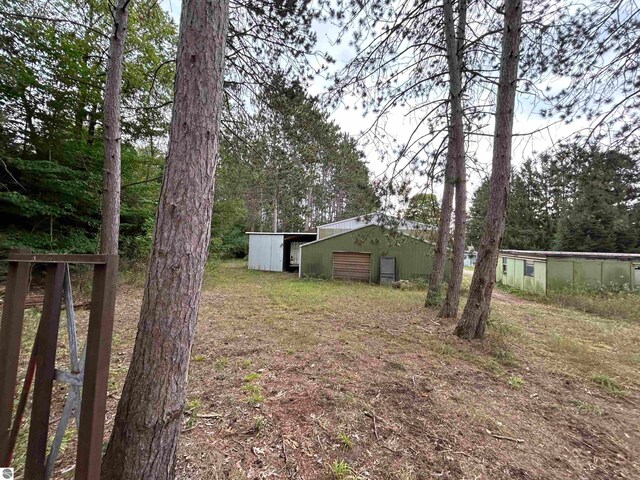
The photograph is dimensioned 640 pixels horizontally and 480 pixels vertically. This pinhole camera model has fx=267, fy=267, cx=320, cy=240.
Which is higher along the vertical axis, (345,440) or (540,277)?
(540,277)

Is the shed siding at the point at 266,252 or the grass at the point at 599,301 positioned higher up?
the shed siding at the point at 266,252

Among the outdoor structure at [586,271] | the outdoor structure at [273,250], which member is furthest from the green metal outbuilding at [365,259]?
the outdoor structure at [586,271]

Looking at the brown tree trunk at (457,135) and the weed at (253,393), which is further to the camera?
the brown tree trunk at (457,135)

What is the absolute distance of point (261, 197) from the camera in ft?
67.5

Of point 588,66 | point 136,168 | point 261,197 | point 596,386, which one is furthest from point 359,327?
point 261,197

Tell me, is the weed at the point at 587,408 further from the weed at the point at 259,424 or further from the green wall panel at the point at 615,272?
the green wall panel at the point at 615,272

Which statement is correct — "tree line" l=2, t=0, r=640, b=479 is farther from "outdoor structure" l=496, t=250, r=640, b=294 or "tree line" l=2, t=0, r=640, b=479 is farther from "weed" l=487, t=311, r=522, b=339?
"outdoor structure" l=496, t=250, r=640, b=294

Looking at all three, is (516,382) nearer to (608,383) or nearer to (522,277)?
(608,383)

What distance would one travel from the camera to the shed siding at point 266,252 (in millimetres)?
15531

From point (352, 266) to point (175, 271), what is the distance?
11.5 meters

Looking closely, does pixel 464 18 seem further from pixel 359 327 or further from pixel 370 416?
pixel 370 416

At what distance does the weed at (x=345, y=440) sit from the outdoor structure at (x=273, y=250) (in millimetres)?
13251

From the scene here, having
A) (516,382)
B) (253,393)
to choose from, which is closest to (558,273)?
(516,382)

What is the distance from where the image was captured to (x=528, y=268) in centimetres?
1089
